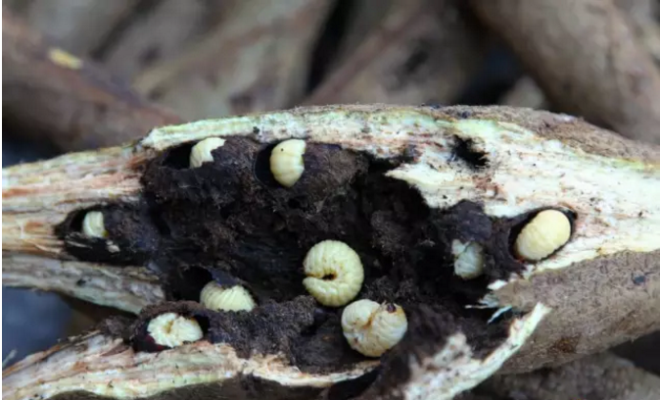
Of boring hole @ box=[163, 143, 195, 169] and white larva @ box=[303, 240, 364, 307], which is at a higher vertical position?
boring hole @ box=[163, 143, 195, 169]

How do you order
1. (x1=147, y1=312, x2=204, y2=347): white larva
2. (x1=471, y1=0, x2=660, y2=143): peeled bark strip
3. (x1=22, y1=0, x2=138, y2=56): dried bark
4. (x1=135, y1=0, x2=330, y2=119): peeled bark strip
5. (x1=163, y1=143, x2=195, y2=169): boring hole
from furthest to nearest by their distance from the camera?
(x1=22, y1=0, x2=138, y2=56): dried bark < (x1=135, y1=0, x2=330, y2=119): peeled bark strip < (x1=471, y1=0, x2=660, y2=143): peeled bark strip < (x1=163, y1=143, x2=195, y2=169): boring hole < (x1=147, y1=312, x2=204, y2=347): white larva

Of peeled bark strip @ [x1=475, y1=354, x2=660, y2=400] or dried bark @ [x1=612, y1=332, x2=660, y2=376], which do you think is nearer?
peeled bark strip @ [x1=475, y1=354, x2=660, y2=400]

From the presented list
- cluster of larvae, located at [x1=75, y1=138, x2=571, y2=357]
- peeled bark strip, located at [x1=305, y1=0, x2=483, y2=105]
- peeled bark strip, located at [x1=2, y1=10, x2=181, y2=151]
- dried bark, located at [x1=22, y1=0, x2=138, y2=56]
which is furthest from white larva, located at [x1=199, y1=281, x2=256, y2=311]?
dried bark, located at [x1=22, y1=0, x2=138, y2=56]

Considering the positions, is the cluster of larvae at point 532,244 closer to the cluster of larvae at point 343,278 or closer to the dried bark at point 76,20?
the cluster of larvae at point 343,278

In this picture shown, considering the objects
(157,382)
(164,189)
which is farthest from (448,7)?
(157,382)

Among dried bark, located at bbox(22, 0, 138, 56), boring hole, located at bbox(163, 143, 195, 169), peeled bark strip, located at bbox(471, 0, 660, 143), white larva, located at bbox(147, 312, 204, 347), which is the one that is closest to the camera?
white larva, located at bbox(147, 312, 204, 347)

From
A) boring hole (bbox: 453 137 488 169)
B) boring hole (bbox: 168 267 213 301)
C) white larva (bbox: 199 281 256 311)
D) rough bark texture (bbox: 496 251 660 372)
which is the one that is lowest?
rough bark texture (bbox: 496 251 660 372)

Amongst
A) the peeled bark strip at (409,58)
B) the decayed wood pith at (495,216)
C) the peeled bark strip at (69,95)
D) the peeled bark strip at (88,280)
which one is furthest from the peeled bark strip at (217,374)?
the peeled bark strip at (409,58)

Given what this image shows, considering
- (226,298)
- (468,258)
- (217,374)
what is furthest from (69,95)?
(468,258)

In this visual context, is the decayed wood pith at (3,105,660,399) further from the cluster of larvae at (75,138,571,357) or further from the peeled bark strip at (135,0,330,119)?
the peeled bark strip at (135,0,330,119)
